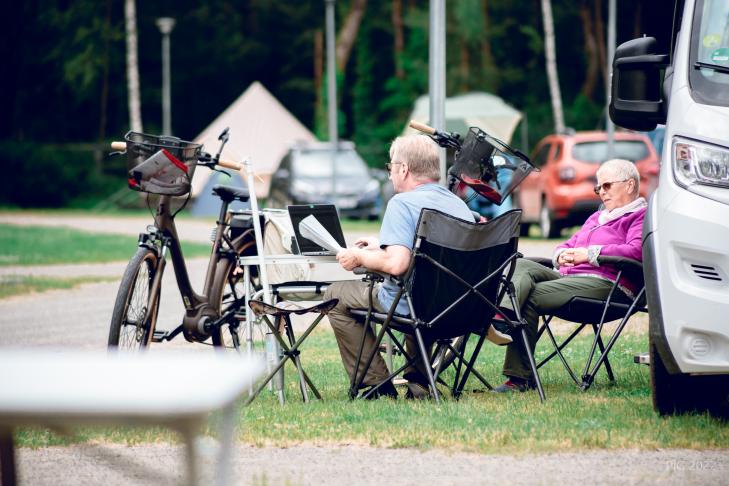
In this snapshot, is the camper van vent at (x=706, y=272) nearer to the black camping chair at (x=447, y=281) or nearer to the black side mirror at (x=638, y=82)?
the black side mirror at (x=638, y=82)

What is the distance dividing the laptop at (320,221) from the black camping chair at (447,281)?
416 mm

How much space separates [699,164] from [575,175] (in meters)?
15.8

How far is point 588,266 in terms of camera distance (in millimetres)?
7469

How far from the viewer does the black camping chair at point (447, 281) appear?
6.53 m

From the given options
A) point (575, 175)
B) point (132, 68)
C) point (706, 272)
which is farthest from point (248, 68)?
point (706, 272)

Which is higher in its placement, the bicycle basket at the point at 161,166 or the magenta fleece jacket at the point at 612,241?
the bicycle basket at the point at 161,166

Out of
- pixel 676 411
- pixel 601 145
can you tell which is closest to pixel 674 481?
pixel 676 411

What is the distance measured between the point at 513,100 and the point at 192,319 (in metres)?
44.9

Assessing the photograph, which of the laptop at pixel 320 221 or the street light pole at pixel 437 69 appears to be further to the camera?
the street light pole at pixel 437 69

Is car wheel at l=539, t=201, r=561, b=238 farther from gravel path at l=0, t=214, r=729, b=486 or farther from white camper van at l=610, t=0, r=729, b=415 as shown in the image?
gravel path at l=0, t=214, r=729, b=486

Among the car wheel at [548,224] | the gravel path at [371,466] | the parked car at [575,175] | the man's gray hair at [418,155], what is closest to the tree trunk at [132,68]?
the parked car at [575,175]

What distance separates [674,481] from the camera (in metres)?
4.88

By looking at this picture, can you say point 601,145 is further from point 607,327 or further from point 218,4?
point 218,4

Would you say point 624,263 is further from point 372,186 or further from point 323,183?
point 372,186
